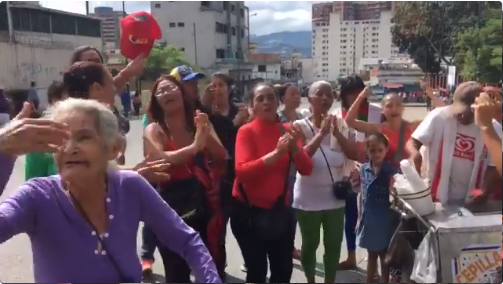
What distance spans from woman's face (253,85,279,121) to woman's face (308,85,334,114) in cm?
16

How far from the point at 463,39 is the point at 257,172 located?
0.86 metres

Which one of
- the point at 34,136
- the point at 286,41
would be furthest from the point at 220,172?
the point at 34,136

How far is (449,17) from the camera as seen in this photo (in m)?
1.54

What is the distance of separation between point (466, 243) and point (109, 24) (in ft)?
4.69

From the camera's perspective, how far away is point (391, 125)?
1780 millimetres

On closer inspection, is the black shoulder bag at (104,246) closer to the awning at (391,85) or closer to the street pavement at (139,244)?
the street pavement at (139,244)

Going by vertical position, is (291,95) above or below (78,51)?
below

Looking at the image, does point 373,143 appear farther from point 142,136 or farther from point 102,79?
point 102,79

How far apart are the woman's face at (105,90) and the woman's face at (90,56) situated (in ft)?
0.32

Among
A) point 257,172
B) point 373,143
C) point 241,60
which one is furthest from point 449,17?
point 257,172

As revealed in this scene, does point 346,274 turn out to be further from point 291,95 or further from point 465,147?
point 465,147

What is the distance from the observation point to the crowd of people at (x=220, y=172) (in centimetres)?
119

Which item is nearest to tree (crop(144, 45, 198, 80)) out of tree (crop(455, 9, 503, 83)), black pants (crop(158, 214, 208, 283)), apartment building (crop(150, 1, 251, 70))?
apartment building (crop(150, 1, 251, 70))

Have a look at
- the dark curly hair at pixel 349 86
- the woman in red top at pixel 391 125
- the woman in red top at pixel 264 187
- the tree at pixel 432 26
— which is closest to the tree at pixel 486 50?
the tree at pixel 432 26
